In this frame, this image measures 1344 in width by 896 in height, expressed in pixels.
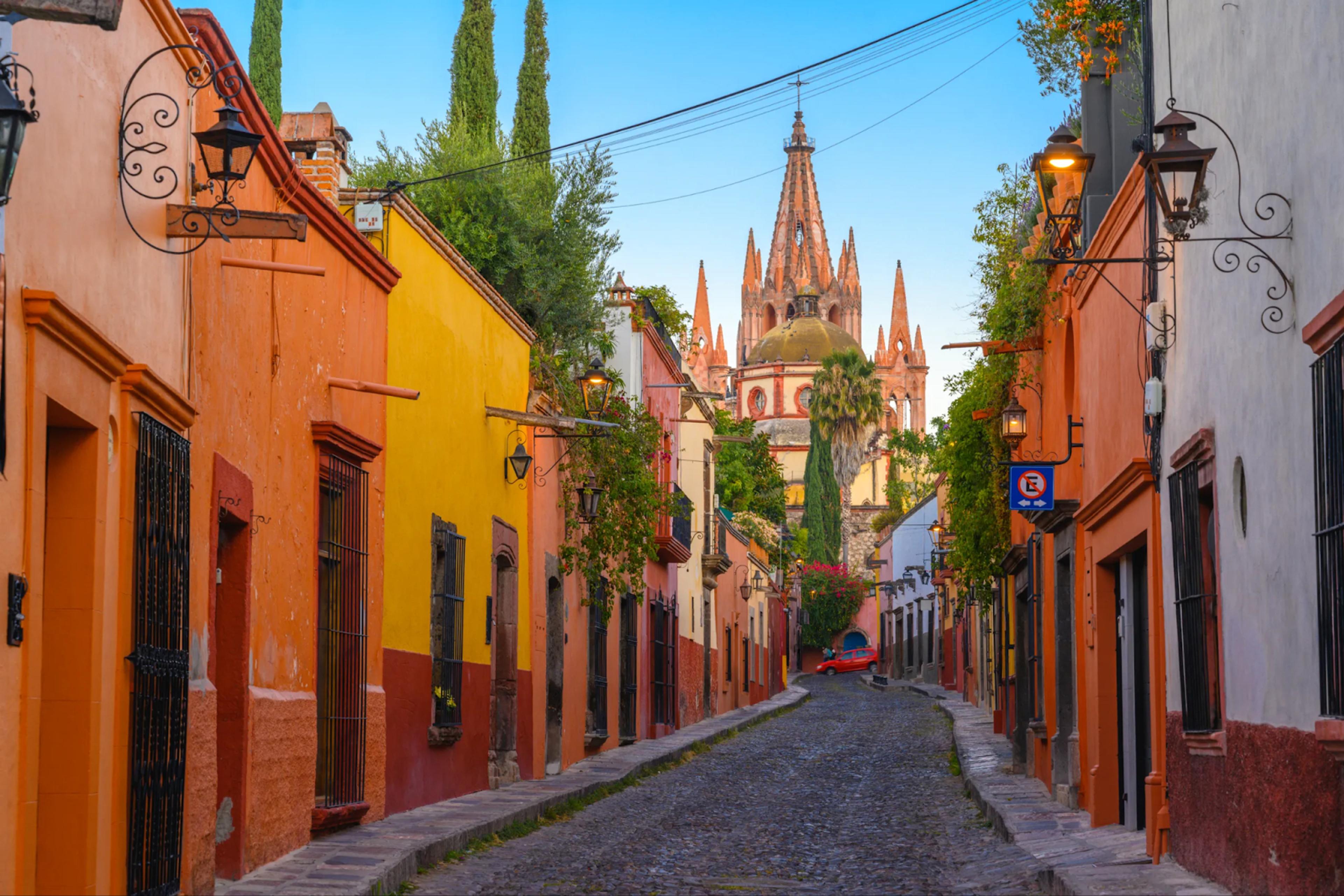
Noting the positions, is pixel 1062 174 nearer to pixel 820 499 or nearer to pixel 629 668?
pixel 629 668

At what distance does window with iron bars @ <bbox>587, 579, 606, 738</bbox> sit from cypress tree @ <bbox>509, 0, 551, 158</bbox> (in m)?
8.30

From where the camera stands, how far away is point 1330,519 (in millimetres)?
6254

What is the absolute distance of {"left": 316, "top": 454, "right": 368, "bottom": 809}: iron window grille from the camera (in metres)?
11.4

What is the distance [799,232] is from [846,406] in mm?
43794

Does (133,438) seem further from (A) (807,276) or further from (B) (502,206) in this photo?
(A) (807,276)

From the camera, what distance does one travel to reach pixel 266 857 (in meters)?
9.76

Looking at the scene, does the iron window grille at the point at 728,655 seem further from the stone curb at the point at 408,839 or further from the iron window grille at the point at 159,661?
the iron window grille at the point at 159,661

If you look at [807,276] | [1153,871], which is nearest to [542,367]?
[1153,871]

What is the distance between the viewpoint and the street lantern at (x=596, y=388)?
18.0 metres

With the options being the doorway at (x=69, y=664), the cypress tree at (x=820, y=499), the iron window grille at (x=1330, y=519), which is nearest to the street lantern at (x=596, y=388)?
the doorway at (x=69, y=664)

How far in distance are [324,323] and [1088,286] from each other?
5.99 metres

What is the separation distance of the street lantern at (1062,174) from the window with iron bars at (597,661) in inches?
392

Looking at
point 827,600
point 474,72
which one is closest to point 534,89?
point 474,72

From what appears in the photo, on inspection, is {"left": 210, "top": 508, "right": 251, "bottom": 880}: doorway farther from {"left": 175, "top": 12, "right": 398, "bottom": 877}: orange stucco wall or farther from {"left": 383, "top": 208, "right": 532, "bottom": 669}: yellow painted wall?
{"left": 383, "top": 208, "right": 532, "bottom": 669}: yellow painted wall
